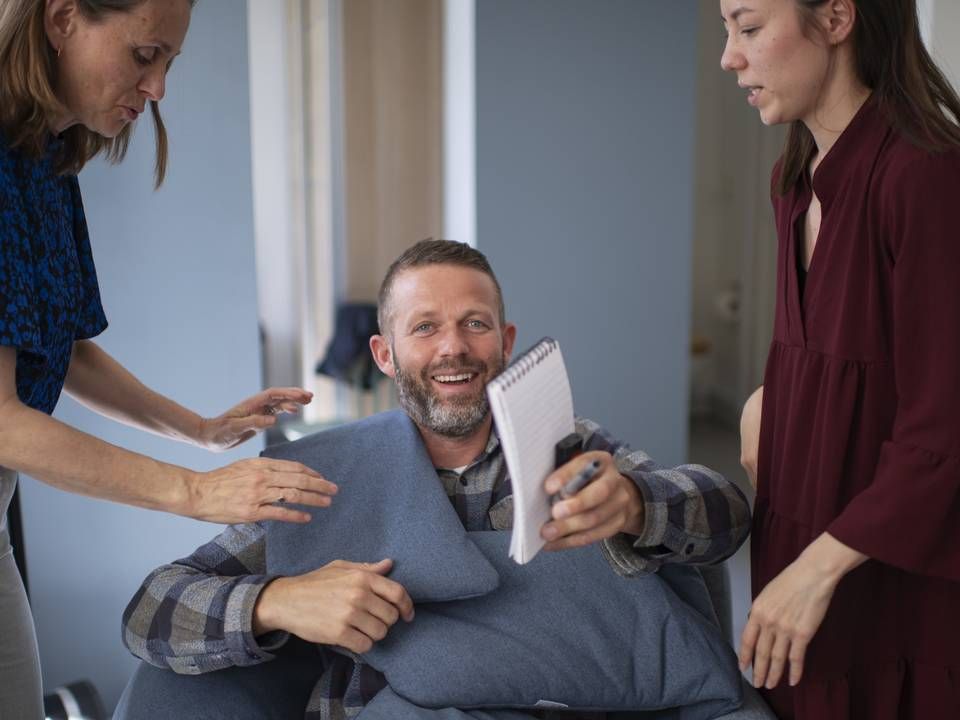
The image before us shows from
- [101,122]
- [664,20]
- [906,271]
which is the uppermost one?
[664,20]

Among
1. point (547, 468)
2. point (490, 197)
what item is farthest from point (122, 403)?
point (490, 197)

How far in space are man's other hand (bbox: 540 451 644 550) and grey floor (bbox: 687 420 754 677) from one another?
7.60 feet

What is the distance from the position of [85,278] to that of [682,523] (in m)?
0.96

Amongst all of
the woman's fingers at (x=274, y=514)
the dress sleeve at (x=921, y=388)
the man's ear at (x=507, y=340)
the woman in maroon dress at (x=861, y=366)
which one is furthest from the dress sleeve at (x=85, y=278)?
the dress sleeve at (x=921, y=388)

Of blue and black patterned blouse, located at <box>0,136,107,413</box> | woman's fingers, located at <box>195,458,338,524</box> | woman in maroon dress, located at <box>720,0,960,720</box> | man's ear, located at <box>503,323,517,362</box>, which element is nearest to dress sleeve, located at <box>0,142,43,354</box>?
blue and black patterned blouse, located at <box>0,136,107,413</box>

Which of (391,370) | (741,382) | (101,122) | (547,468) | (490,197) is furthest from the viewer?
(741,382)

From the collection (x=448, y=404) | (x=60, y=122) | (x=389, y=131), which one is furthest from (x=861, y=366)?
(x=389, y=131)

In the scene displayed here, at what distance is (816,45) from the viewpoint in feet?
4.02

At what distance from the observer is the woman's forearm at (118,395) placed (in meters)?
1.80

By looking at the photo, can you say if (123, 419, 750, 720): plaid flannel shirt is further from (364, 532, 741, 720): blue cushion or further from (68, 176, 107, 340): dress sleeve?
(68, 176, 107, 340): dress sleeve

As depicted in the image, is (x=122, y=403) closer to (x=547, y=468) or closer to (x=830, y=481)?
(x=547, y=468)

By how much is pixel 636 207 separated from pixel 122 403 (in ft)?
6.87

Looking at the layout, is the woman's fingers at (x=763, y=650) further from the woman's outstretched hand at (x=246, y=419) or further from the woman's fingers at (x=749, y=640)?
the woman's outstretched hand at (x=246, y=419)

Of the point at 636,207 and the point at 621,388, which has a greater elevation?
the point at 636,207
